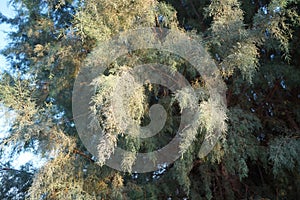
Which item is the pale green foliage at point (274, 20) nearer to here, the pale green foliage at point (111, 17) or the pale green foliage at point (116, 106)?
the pale green foliage at point (111, 17)

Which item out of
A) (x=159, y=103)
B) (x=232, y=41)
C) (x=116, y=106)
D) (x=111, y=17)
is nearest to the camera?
(x=116, y=106)

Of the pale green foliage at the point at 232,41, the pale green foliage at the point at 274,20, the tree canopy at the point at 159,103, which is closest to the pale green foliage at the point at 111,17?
the tree canopy at the point at 159,103

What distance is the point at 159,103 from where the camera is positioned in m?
3.17

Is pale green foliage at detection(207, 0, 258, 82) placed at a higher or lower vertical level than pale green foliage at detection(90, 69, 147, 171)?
higher

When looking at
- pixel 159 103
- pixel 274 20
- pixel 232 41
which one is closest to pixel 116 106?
pixel 159 103

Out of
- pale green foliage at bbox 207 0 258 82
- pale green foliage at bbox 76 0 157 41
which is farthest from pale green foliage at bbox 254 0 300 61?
pale green foliage at bbox 76 0 157 41

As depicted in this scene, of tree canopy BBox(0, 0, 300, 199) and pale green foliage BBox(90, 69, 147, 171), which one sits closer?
pale green foliage BBox(90, 69, 147, 171)

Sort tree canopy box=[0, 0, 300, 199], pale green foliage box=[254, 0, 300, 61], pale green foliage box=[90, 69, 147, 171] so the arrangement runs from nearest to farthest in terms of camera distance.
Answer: pale green foliage box=[90, 69, 147, 171] < tree canopy box=[0, 0, 300, 199] < pale green foliage box=[254, 0, 300, 61]

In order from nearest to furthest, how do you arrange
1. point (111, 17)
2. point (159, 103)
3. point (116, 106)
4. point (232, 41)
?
1. point (116, 106)
2. point (111, 17)
3. point (232, 41)
4. point (159, 103)

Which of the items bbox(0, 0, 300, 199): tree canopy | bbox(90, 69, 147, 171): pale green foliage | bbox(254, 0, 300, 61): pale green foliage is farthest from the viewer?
bbox(254, 0, 300, 61): pale green foliage

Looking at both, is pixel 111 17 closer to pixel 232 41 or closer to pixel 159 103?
pixel 159 103

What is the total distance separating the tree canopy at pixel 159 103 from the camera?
2717 millimetres

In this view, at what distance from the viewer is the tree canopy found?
2.72 meters

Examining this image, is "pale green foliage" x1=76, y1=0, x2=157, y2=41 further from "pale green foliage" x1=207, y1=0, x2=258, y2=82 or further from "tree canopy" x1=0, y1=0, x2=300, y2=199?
"pale green foliage" x1=207, y1=0, x2=258, y2=82
